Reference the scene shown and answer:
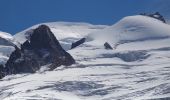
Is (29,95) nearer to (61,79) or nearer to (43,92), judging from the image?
(43,92)

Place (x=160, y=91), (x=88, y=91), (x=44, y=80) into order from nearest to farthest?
(x=160, y=91)
(x=88, y=91)
(x=44, y=80)

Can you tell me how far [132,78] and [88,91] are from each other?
18301 mm

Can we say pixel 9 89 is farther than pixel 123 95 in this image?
Yes

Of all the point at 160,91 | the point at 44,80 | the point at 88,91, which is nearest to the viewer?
the point at 160,91

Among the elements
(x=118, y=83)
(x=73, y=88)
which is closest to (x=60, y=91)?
(x=73, y=88)

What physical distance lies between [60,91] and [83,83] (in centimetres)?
783

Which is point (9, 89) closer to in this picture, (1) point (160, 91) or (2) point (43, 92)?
(2) point (43, 92)

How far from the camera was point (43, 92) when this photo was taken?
18125 cm

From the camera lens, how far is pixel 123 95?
17562 cm

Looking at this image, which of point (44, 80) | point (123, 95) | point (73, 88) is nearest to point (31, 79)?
point (44, 80)

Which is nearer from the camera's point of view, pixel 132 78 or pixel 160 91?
pixel 160 91

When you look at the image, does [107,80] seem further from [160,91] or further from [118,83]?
[160,91]

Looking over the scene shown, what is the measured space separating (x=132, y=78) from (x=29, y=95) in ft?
100

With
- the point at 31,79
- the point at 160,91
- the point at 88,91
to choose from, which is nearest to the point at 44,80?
the point at 31,79
